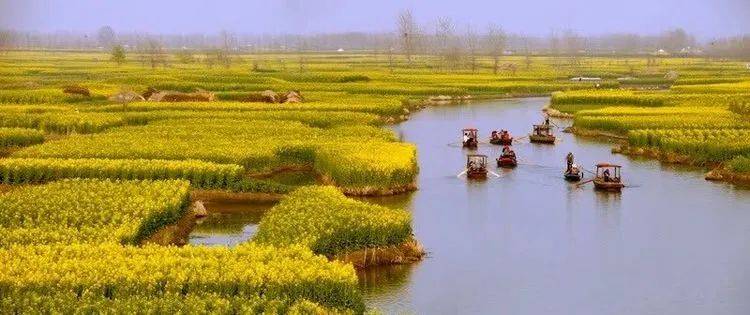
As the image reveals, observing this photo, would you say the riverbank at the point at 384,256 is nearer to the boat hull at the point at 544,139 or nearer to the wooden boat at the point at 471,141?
the wooden boat at the point at 471,141

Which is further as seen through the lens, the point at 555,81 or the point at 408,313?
the point at 555,81

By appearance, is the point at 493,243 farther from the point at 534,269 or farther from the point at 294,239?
the point at 294,239

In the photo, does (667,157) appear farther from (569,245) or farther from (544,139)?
(569,245)

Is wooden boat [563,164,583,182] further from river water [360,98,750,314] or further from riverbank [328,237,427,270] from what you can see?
riverbank [328,237,427,270]

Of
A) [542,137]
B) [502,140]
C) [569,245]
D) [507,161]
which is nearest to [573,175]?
[507,161]

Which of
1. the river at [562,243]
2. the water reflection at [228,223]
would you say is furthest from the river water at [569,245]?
the water reflection at [228,223]

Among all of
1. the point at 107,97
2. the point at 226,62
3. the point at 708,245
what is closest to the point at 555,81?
the point at 226,62
